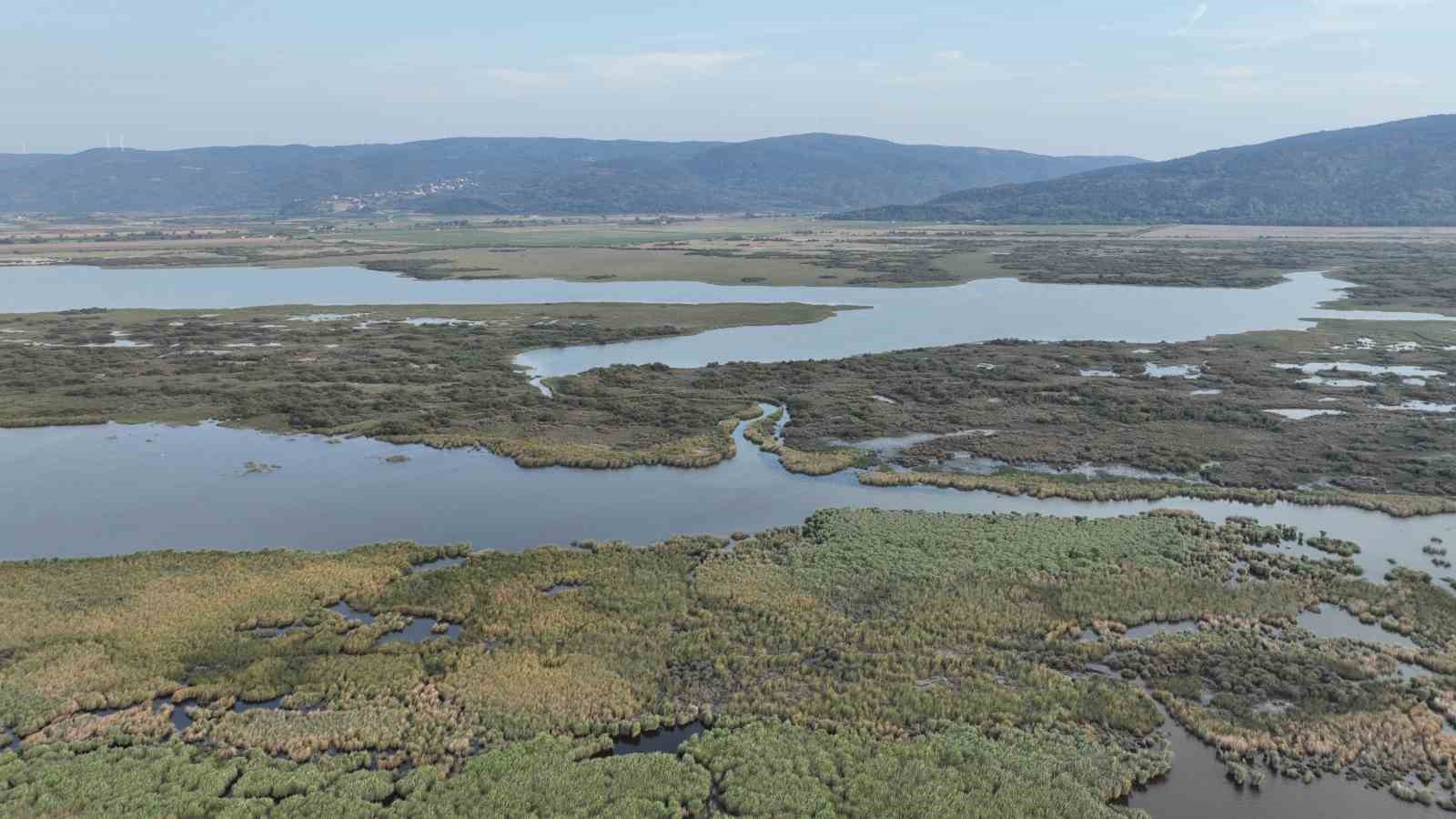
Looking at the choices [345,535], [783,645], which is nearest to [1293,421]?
[783,645]

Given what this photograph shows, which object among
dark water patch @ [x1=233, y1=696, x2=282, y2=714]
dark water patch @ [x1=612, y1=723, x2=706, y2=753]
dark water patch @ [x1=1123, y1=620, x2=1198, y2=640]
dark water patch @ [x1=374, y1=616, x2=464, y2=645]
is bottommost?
dark water patch @ [x1=612, y1=723, x2=706, y2=753]

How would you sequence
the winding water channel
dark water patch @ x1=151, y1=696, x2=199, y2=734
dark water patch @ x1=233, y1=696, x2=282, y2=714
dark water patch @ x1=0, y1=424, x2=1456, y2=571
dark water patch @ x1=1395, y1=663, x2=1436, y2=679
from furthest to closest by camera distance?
1. dark water patch @ x1=0, y1=424, x2=1456, y2=571
2. the winding water channel
3. dark water patch @ x1=1395, y1=663, x2=1436, y2=679
4. dark water patch @ x1=233, y1=696, x2=282, y2=714
5. dark water patch @ x1=151, y1=696, x2=199, y2=734

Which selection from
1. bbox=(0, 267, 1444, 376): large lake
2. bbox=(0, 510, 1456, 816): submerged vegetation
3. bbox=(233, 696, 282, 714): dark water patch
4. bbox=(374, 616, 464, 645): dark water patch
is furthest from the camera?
bbox=(0, 267, 1444, 376): large lake

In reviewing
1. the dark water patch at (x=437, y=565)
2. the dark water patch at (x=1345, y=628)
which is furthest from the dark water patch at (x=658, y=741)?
the dark water patch at (x=1345, y=628)

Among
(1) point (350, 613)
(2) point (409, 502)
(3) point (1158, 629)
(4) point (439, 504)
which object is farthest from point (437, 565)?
(3) point (1158, 629)

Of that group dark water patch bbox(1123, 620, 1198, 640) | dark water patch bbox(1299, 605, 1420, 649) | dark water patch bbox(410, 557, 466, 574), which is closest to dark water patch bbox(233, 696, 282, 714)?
dark water patch bbox(410, 557, 466, 574)

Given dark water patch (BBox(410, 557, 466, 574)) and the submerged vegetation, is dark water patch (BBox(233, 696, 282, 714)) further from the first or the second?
dark water patch (BBox(410, 557, 466, 574))

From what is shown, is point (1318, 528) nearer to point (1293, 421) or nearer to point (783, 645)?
point (1293, 421)

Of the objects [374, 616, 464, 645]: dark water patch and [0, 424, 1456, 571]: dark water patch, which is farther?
[0, 424, 1456, 571]: dark water patch
